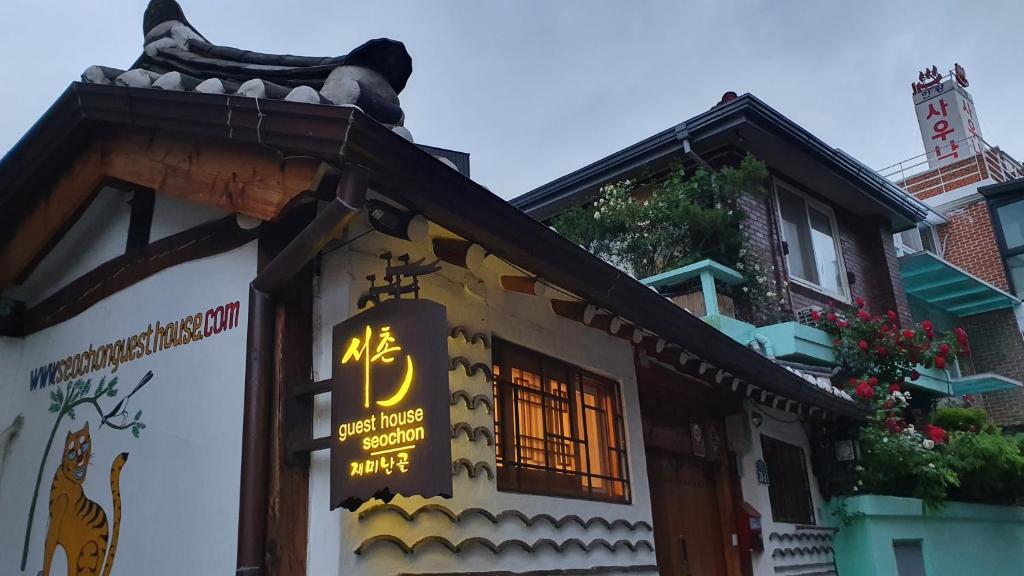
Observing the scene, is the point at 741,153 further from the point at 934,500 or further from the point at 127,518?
the point at 127,518

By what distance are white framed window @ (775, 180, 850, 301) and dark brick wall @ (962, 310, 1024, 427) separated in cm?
799

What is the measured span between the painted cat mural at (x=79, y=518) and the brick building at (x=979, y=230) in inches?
646

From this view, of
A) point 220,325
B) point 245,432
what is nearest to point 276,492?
point 245,432

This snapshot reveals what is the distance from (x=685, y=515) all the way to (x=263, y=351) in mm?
4469

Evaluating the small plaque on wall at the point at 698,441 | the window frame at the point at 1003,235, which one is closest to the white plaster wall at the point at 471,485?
the small plaque on wall at the point at 698,441

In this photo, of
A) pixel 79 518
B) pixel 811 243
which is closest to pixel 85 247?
pixel 79 518

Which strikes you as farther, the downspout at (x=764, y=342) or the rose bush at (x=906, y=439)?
the downspout at (x=764, y=342)

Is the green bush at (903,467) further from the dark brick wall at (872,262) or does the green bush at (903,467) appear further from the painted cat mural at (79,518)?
the painted cat mural at (79,518)

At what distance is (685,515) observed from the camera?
7223 millimetres

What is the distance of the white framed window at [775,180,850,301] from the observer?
12070mm

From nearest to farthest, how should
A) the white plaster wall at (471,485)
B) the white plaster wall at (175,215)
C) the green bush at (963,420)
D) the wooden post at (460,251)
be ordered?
1. the white plaster wall at (471,485)
2. the wooden post at (460,251)
3. the white plaster wall at (175,215)
4. the green bush at (963,420)

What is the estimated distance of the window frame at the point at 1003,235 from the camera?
18.8 meters

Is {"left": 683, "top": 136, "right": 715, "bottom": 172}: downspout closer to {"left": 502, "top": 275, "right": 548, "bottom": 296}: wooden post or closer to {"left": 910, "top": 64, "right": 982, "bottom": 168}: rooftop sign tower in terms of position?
{"left": 502, "top": 275, "right": 548, "bottom": 296}: wooden post

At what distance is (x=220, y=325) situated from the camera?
15.1 ft
